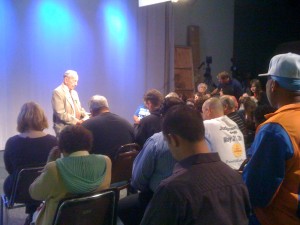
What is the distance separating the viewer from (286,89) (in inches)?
59.7

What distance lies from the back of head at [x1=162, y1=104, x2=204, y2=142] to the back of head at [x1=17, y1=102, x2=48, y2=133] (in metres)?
1.90

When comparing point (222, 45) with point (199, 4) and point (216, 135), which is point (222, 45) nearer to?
point (199, 4)

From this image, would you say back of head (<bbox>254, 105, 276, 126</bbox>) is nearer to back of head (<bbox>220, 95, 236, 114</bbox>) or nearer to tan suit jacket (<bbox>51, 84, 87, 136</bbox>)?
back of head (<bbox>220, 95, 236, 114</bbox>)

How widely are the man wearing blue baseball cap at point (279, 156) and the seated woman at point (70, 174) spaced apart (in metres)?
0.95

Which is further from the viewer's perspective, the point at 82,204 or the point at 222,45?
the point at 222,45

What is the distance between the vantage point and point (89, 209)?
2.09 m

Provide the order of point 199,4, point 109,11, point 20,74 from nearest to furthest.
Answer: point 20,74 → point 109,11 → point 199,4

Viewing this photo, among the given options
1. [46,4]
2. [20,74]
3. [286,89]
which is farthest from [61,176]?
[46,4]

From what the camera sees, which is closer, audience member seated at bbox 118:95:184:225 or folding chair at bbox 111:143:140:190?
audience member seated at bbox 118:95:184:225

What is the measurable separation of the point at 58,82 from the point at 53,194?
4.87 metres

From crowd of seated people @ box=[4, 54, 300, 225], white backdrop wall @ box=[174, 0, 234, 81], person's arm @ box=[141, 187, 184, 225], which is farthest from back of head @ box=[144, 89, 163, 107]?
white backdrop wall @ box=[174, 0, 234, 81]

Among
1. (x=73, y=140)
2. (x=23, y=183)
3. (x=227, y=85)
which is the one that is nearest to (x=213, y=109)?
(x=73, y=140)

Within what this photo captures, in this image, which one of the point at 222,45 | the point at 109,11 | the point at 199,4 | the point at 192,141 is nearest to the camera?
the point at 192,141

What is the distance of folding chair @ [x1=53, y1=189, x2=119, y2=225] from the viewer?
2002mm
